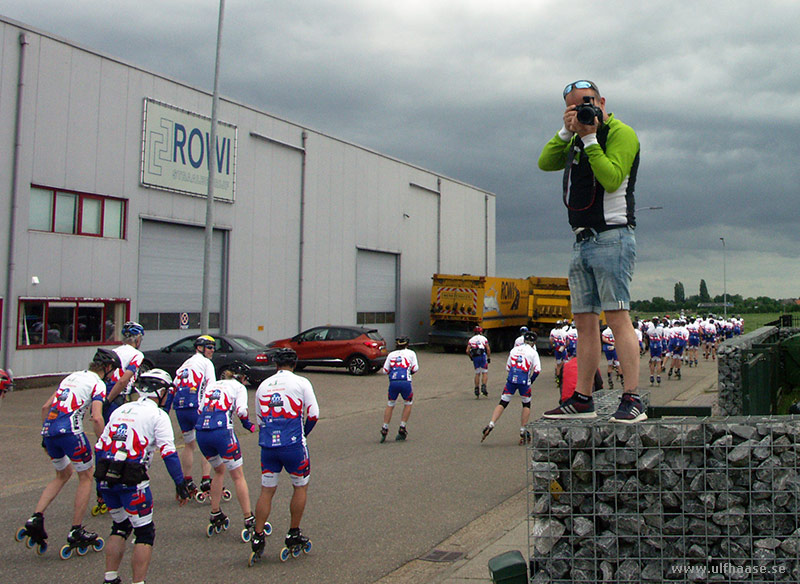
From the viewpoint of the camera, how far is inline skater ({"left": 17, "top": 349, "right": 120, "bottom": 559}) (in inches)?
252

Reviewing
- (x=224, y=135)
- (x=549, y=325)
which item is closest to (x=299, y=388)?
(x=224, y=135)

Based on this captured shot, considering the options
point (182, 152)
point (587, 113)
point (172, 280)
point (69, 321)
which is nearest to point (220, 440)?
point (587, 113)

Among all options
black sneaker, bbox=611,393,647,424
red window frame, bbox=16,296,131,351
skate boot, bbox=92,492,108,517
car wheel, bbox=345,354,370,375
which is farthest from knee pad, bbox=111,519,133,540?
car wheel, bbox=345,354,370,375

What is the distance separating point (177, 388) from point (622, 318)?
6226 mm

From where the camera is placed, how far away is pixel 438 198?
125ft

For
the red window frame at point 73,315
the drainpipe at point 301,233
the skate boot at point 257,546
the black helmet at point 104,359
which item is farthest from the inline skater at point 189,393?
the drainpipe at point 301,233

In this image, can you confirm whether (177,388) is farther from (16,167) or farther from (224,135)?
(224,135)

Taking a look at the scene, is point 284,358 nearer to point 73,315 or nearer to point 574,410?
point 574,410

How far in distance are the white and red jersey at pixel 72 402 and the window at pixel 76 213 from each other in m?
13.3

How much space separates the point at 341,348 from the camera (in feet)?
74.3

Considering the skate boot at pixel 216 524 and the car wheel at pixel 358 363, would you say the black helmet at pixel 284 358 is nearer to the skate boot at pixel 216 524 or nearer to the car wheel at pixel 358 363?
the skate boot at pixel 216 524

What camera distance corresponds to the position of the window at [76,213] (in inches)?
726

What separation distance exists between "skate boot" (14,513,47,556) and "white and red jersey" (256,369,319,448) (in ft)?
6.48

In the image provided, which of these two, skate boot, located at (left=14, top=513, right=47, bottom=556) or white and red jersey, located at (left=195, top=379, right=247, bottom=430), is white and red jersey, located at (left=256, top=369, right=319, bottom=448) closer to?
white and red jersey, located at (left=195, top=379, right=247, bottom=430)
